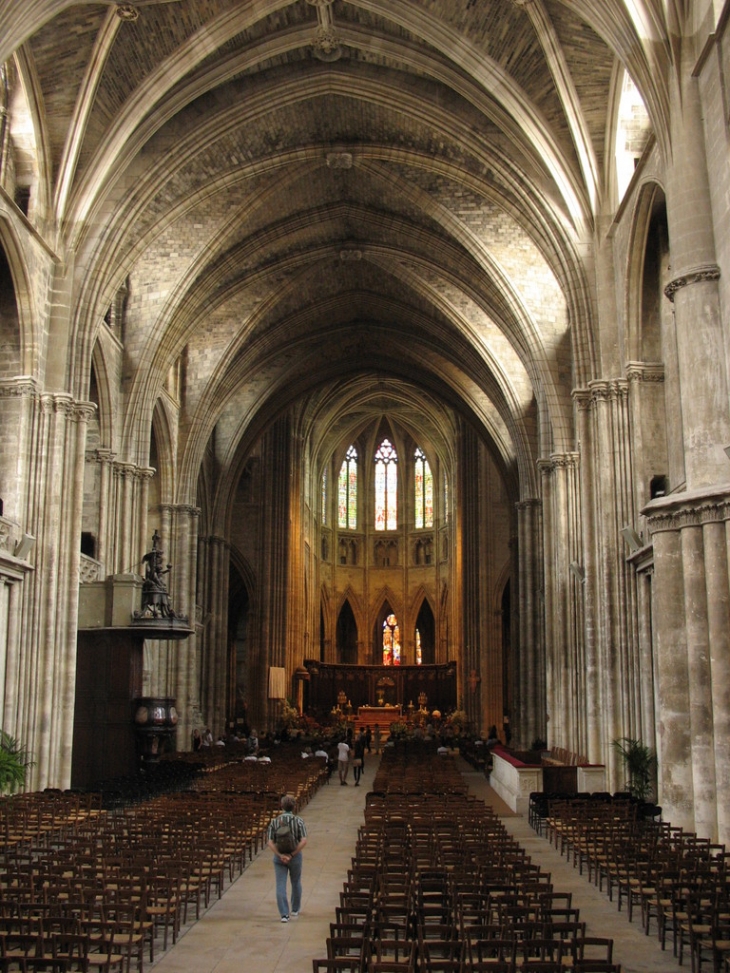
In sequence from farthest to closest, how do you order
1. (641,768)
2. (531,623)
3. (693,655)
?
1. (531,623)
2. (641,768)
3. (693,655)

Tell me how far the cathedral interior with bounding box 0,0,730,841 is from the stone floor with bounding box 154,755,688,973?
2409 mm

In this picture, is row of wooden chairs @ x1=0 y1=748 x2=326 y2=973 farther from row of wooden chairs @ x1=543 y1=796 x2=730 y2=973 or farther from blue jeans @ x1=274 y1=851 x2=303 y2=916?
→ row of wooden chairs @ x1=543 y1=796 x2=730 y2=973

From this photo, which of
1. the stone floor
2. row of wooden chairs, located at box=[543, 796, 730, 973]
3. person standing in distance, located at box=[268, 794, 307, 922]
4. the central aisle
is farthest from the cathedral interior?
person standing in distance, located at box=[268, 794, 307, 922]

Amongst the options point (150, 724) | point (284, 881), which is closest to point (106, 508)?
point (150, 724)

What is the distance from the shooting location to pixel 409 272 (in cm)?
3581

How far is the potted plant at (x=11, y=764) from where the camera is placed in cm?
1908

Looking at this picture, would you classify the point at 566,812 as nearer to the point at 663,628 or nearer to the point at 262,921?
the point at 663,628

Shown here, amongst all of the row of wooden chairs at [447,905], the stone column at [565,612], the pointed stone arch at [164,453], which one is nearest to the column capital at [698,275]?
the row of wooden chairs at [447,905]

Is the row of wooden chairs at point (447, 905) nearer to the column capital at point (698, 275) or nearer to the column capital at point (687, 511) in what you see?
the column capital at point (687, 511)

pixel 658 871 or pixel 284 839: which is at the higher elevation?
pixel 284 839

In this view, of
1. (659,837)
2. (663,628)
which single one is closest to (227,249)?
(663,628)

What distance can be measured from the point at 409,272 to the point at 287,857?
27651 mm

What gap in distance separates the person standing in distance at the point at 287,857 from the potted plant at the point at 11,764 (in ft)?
32.8

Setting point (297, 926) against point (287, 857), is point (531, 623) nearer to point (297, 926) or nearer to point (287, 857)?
point (287, 857)
